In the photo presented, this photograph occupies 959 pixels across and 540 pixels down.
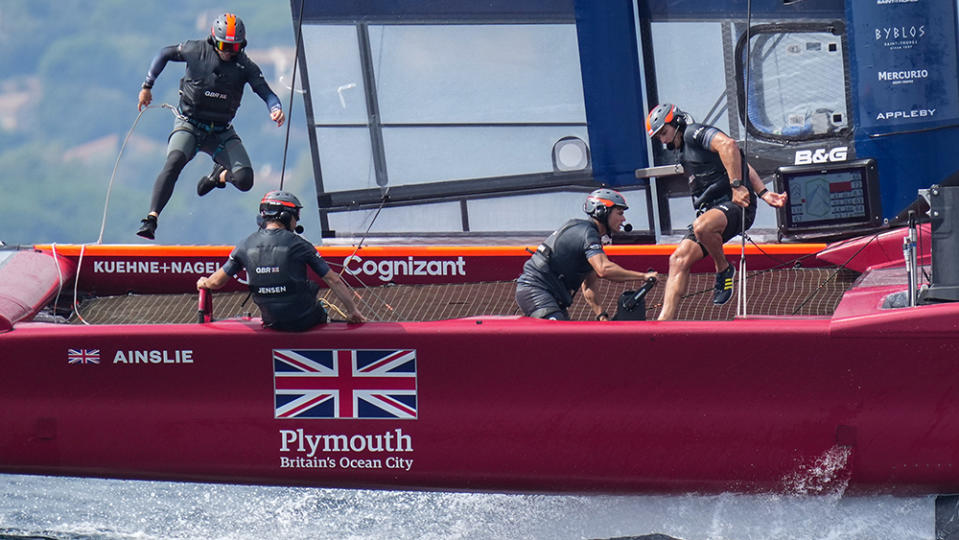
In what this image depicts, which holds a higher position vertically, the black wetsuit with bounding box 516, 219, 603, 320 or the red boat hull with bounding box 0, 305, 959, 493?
the black wetsuit with bounding box 516, 219, 603, 320

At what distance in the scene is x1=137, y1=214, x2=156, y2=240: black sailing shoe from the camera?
23.9ft

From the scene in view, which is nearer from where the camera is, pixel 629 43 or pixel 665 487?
pixel 665 487

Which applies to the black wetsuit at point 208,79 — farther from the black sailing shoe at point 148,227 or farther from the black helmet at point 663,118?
the black helmet at point 663,118

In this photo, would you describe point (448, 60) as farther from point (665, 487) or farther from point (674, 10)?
point (665, 487)

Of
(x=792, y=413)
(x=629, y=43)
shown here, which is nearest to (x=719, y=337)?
(x=792, y=413)

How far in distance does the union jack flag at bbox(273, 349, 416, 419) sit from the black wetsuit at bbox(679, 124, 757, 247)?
161cm

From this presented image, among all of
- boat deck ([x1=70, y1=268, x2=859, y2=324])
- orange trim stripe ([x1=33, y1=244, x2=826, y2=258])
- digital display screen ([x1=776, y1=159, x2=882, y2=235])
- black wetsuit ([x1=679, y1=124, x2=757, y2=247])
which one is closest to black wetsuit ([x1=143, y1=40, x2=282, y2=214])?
orange trim stripe ([x1=33, y1=244, x2=826, y2=258])

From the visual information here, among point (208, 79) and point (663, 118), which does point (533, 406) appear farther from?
point (208, 79)

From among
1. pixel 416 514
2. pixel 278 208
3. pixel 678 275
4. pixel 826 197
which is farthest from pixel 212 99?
pixel 826 197

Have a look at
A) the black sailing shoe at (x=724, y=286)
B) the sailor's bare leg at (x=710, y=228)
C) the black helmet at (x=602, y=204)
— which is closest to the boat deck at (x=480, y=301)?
the black sailing shoe at (x=724, y=286)

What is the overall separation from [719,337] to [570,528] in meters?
1.12

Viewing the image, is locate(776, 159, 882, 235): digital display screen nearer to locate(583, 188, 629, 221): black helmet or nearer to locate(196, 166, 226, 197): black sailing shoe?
locate(583, 188, 629, 221): black helmet

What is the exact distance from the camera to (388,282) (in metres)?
7.57

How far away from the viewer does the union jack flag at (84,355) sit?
5.82 meters
